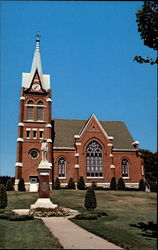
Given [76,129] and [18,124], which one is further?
[76,129]

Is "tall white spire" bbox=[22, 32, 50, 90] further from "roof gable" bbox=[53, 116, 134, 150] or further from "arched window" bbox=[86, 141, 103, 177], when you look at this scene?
"arched window" bbox=[86, 141, 103, 177]

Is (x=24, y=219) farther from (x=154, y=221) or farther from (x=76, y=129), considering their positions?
(x=76, y=129)

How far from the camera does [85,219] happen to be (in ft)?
53.5

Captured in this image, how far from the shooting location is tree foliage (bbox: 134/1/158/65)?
4.97m

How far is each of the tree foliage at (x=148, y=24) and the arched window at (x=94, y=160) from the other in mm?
40657

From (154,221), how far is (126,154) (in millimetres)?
46349

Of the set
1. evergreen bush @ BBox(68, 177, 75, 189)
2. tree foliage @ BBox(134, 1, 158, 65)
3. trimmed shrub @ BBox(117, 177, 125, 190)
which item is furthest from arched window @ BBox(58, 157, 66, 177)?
tree foliage @ BBox(134, 1, 158, 65)

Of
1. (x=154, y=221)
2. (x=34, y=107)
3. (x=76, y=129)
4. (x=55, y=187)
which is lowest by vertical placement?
(x=55, y=187)

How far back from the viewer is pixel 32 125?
148 ft

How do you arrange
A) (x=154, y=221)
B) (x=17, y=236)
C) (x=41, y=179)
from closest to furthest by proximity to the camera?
(x=154, y=221) → (x=17, y=236) → (x=41, y=179)

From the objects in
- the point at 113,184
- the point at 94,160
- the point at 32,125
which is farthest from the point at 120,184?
the point at 32,125

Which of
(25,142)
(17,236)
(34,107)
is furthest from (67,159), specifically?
(17,236)

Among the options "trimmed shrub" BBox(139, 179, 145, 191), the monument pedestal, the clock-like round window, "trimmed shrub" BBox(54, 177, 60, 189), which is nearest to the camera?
the monument pedestal

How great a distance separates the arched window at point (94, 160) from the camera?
45.0 m
